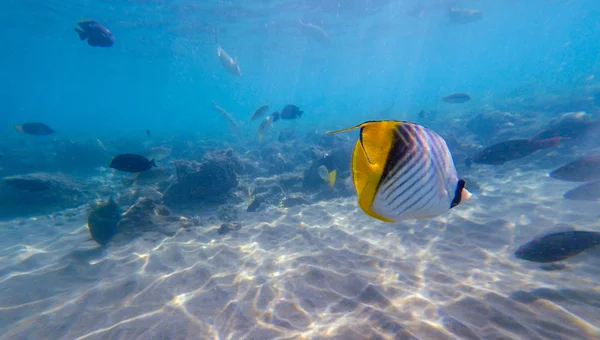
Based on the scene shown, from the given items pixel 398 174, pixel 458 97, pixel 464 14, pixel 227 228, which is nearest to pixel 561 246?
pixel 398 174

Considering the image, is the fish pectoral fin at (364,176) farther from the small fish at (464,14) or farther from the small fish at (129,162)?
the small fish at (464,14)

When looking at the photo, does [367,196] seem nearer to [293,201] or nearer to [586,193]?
[293,201]

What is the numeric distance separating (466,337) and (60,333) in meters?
4.61

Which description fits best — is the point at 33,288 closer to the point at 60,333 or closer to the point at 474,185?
the point at 60,333

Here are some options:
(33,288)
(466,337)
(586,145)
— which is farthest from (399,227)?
(586,145)

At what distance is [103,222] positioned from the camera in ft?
18.7

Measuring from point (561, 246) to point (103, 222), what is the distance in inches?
321

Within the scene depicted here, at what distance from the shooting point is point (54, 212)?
9.14m

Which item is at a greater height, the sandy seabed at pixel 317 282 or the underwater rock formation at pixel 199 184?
the underwater rock formation at pixel 199 184

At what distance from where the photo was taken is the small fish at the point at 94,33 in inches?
227

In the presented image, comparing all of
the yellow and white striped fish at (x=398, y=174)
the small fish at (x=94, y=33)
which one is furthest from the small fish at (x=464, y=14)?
the yellow and white striped fish at (x=398, y=174)

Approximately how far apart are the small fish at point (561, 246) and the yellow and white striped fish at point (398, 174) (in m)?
4.01

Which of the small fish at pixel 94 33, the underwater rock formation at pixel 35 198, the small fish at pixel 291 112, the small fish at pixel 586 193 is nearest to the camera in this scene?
the small fish at pixel 94 33

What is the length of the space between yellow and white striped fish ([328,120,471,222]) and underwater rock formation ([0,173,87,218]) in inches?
467
